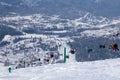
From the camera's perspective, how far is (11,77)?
607 inches

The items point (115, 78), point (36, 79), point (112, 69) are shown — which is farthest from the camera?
point (112, 69)

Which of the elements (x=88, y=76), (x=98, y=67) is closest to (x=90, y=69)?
(x=98, y=67)

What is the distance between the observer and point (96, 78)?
13.1 meters

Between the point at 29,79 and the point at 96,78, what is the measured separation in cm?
253

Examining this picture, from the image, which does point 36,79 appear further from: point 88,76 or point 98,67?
point 98,67

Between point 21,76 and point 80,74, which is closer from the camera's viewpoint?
point 80,74

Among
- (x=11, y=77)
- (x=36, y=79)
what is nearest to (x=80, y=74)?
(x=36, y=79)

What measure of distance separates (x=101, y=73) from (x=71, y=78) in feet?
4.41

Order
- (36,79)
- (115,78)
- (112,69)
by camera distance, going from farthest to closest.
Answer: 1. (112,69)
2. (36,79)
3. (115,78)

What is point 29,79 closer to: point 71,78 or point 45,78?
point 45,78

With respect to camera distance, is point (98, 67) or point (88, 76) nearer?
point (88, 76)

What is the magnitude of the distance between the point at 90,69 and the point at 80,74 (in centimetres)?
148

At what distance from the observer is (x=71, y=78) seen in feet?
44.0

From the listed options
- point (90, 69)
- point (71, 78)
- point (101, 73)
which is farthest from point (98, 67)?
point (71, 78)
